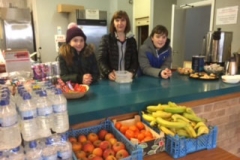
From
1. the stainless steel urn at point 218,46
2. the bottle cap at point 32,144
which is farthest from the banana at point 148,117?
the stainless steel urn at point 218,46

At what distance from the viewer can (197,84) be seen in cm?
166

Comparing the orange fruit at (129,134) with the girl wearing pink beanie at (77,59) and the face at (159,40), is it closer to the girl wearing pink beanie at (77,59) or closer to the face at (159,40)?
the girl wearing pink beanie at (77,59)

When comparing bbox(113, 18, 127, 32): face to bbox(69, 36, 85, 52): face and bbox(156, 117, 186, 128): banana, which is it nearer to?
bbox(69, 36, 85, 52): face

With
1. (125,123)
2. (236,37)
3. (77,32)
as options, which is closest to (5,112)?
(125,123)

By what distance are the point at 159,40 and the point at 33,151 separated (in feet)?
4.81

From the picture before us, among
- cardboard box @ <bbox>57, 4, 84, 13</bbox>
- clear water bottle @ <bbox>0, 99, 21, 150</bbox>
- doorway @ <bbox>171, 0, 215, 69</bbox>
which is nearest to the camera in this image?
clear water bottle @ <bbox>0, 99, 21, 150</bbox>

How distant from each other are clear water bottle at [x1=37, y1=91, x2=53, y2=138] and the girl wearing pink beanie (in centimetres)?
82

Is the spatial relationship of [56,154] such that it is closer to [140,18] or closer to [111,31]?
[111,31]

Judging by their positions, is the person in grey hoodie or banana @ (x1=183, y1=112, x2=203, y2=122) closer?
banana @ (x1=183, y1=112, x2=203, y2=122)

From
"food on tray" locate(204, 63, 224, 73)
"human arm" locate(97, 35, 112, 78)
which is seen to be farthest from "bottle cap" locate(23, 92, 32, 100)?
"food on tray" locate(204, 63, 224, 73)

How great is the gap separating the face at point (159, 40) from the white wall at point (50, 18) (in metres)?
2.54

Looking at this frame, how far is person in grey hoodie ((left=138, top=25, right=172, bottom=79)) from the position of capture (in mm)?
1944

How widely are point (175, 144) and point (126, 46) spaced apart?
1219 mm

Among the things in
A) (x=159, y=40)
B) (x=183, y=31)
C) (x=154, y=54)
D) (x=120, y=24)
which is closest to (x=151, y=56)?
(x=154, y=54)
